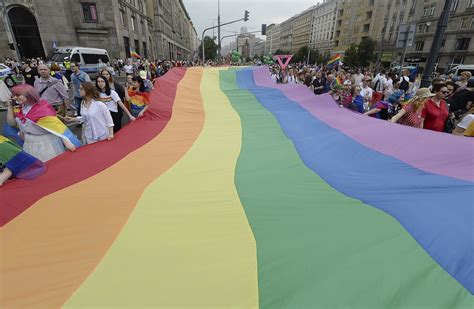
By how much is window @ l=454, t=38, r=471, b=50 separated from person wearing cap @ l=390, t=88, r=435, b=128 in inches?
1814

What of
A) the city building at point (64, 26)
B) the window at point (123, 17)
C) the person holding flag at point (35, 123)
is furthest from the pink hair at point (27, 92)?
the window at point (123, 17)

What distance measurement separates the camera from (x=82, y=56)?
62.4 ft

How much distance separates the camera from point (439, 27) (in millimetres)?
6547

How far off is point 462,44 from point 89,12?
5025 cm

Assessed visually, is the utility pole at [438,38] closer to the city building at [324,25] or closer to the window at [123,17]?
the window at [123,17]

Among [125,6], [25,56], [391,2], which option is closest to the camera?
[25,56]

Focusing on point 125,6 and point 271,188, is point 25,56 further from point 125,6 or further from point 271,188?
point 271,188

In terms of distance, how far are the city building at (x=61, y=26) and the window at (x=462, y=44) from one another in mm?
47129

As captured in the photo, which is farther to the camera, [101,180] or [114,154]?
[114,154]

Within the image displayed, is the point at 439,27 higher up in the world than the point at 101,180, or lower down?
higher up

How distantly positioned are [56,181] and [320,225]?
8.82 ft

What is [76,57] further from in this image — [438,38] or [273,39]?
[273,39]

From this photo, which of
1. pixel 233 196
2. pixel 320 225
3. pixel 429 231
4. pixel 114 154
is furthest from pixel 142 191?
pixel 429 231

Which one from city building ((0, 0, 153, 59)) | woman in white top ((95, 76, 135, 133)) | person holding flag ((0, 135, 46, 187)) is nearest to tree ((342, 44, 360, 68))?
city building ((0, 0, 153, 59))
